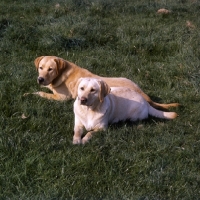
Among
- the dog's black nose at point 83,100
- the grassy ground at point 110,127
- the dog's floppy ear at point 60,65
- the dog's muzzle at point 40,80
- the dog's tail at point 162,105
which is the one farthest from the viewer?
the dog's floppy ear at point 60,65

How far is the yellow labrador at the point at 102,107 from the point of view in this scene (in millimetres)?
5266

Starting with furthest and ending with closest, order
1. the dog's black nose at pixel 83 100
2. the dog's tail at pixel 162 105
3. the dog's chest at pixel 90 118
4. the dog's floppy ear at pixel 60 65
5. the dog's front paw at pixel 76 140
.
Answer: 1. the dog's floppy ear at pixel 60 65
2. the dog's tail at pixel 162 105
3. the dog's chest at pixel 90 118
4. the dog's black nose at pixel 83 100
5. the dog's front paw at pixel 76 140

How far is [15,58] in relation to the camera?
309 inches

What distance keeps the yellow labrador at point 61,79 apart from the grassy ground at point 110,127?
0.82 ft

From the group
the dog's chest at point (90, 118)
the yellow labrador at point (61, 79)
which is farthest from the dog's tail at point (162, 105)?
the dog's chest at point (90, 118)

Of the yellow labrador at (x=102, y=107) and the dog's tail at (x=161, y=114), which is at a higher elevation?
the yellow labrador at (x=102, y=107)

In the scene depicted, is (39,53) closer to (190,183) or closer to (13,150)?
(13,150)

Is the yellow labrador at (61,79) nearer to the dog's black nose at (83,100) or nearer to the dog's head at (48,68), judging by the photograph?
the dog's head at (48,68)

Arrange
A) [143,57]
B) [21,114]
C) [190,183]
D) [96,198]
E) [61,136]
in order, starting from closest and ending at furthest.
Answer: [96,198] < [190,183] < [61,136] < [21,114] < [143,57]

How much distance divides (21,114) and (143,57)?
11.2 ft

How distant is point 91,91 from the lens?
5273mm

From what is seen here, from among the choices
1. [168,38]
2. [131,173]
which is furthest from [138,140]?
[168,38]

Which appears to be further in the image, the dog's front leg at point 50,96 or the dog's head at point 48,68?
the dog's head at point 48,68

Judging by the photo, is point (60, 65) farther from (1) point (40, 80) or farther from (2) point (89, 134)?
(2) point (89, 134)
